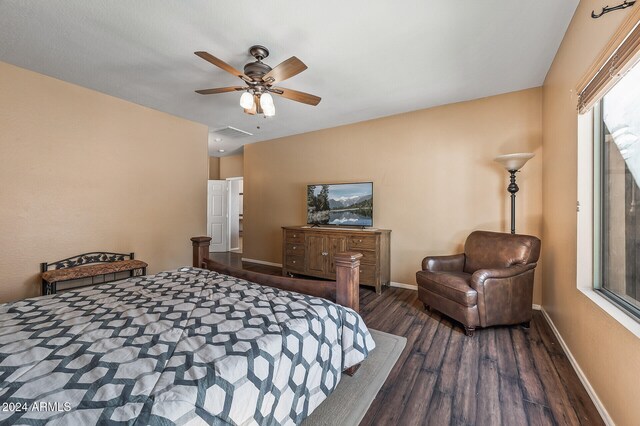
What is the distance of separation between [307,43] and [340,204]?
2.55 metres

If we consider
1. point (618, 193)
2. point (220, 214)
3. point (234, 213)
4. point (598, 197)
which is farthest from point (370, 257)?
point (234, 213)

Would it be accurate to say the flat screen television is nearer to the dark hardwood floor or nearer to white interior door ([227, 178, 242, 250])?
the dark hardwood floor

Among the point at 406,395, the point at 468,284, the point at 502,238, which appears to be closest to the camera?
the point at 406,395

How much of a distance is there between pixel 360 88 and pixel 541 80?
203cm

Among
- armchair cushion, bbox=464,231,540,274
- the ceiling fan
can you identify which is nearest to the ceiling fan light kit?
the ceiling fan

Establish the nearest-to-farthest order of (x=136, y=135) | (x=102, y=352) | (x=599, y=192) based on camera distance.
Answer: (x=102, y=352) → (x=599, y=192) → (x=136, y=135)

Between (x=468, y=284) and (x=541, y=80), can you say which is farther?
(x=541, y=80)

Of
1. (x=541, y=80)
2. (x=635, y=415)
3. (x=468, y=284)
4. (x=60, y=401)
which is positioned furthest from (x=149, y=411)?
(x=541, y=80)

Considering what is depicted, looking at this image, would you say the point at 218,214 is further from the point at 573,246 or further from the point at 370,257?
the point at 573,246

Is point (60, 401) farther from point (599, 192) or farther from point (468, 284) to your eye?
point (599, 192)

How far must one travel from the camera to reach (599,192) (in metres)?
1.82

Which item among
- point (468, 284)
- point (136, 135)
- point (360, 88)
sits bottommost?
point (468, 284)

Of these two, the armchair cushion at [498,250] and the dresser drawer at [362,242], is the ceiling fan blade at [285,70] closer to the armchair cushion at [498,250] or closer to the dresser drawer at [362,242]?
the dresser drawer at [362,242]

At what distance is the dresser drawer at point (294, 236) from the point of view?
4.33 metres
